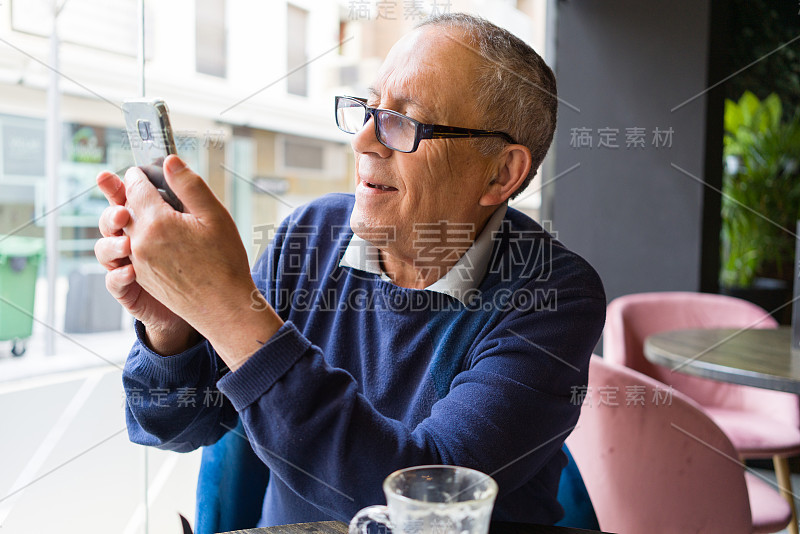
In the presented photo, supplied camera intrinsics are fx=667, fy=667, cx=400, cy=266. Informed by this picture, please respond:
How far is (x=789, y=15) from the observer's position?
12.1ft

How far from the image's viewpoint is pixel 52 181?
1622 millimetres

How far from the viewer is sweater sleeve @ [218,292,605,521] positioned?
685 millimetres

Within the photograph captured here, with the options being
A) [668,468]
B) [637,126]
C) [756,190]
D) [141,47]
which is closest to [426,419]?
[668,468]

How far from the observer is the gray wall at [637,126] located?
9.77ft

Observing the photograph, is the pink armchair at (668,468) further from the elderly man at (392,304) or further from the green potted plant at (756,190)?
the green potted plant at (756,190)

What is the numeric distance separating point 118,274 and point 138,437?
329 millimetres

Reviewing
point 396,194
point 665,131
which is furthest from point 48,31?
point 665,131

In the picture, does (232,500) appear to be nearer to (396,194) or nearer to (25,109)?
(396,194)

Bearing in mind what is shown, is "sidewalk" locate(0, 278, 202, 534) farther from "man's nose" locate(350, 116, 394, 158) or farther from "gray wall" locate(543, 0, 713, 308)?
"gray wall" locate(543, 0, 713, 308)

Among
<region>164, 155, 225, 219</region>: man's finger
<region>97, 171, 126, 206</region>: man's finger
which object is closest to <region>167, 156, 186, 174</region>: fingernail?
<region>164, 155, 225, 219</region>: man's finger

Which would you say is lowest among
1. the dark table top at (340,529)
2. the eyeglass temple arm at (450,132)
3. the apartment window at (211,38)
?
the dark table top at (340,529)

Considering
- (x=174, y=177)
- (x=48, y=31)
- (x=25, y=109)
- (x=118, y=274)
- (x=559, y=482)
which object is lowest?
(x=559, y=482)

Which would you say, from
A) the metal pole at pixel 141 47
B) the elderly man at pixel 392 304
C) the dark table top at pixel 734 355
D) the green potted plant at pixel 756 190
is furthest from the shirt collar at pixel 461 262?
the green potted plant at pixel 756 190

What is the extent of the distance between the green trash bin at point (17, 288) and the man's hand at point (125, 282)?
0.69 metres
